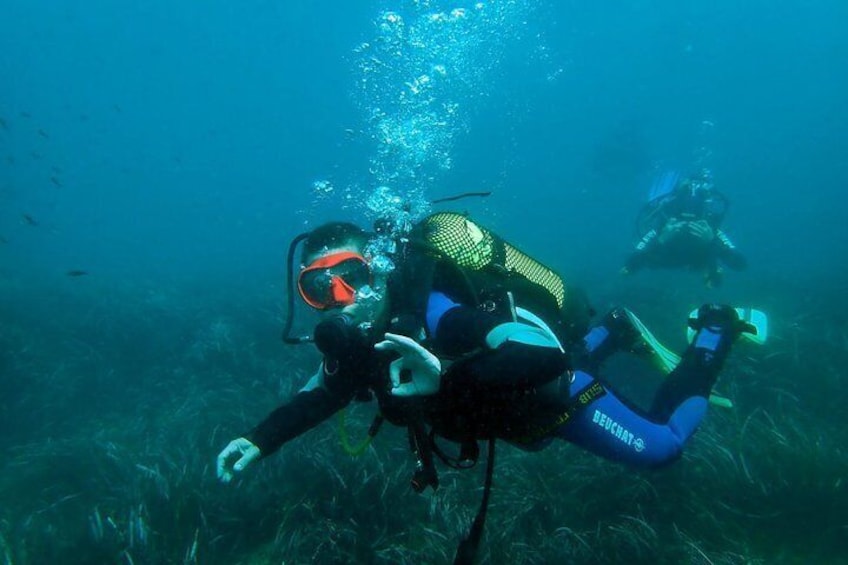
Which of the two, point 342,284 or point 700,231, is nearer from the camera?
point 342,284

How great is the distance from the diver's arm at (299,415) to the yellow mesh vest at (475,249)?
136 centimetres

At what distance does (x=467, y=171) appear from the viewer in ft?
230

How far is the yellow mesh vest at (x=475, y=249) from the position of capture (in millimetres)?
3295

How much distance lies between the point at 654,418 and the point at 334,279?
3.20m

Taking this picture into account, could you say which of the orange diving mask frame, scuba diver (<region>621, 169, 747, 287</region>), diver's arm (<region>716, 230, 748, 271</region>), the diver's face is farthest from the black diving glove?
diver's arm (<region>716, 230, 748, 271</region>)

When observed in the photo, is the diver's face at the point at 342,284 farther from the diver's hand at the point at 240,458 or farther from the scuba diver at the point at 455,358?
the diver's hand at the point at 240,458

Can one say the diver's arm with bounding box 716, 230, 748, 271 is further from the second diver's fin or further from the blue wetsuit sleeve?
the blue wetsuit sleeve

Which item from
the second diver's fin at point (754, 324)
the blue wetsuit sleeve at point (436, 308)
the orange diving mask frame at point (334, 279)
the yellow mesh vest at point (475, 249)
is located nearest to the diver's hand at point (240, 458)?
the orange diving mask frame at point (334, 279)

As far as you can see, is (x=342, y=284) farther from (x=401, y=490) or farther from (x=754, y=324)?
(x=754, y=324)

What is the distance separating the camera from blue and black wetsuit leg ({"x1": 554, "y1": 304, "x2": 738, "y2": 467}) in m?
3.65

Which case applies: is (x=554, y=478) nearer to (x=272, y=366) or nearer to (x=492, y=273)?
(x=492, y=273)

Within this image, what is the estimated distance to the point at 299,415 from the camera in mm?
3656

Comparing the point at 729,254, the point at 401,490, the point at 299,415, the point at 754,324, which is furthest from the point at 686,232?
the point at 299,415

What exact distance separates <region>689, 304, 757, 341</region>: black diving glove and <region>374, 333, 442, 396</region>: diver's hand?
4535 mm
